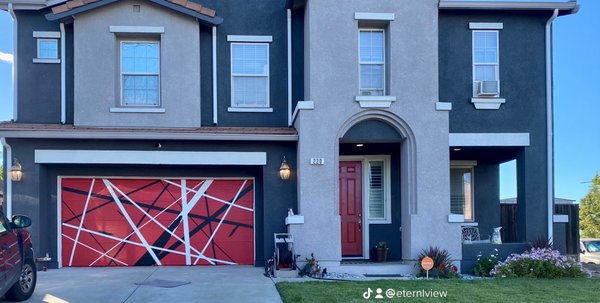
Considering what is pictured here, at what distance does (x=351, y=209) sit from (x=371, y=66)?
3590mm

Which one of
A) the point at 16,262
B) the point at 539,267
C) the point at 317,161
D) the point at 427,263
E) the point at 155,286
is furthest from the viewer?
the point at 317,161

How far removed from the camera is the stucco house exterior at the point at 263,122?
12.0m

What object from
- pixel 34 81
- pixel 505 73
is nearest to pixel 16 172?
pixel 34 81

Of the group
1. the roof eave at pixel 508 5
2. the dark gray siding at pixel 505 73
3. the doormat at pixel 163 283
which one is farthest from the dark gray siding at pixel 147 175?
the roof eave at pixel 508 5

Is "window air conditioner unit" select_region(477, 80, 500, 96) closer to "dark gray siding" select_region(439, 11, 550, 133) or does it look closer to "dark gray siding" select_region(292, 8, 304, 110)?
"dark gray siding" select_region(439, 11, 550, 133)

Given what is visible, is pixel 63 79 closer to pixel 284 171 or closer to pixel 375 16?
pixel 284 171

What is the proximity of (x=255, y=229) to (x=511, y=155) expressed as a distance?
6.70m

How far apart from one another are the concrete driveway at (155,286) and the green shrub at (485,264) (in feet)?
15.1

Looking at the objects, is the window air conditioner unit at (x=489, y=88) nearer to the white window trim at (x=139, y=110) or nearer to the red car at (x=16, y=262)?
the white window trim at (x=139, y=110)

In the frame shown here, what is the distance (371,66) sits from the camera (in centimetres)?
1255

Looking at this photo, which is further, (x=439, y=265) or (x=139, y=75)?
(x=139, y=75)

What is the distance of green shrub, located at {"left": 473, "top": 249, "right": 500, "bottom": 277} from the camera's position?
11840 millimetres

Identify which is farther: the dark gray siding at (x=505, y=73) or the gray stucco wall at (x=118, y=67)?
the dark gray siding at (x=505, y=73)

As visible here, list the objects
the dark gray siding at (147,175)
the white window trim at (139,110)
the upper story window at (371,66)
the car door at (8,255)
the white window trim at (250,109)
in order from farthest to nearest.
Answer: the white window trim at (250,109), the white window trim at (139,110), the upper story window at (371,66), the dark gray siding at (147,175), the car door at (8,255)
